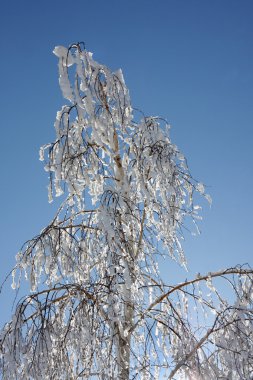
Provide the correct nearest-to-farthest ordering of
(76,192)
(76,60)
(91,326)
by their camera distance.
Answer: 1. (91,326)
2. (76,60)
3. (76,192)

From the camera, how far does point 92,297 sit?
3010mm

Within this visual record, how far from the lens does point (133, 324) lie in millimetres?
3619

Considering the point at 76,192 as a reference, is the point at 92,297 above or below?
below

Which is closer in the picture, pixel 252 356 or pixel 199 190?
pixel 252 356

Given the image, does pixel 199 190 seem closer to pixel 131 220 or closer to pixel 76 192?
pixel 131 220

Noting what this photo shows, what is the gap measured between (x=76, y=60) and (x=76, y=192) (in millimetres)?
1039

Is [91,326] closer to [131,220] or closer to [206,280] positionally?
[131,220]

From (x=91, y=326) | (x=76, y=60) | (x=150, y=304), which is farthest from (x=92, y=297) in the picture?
(x=76, y=60)

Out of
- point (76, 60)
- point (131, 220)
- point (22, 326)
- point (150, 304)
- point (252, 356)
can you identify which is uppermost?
point (76, 60)

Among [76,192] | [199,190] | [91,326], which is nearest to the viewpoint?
[91,326]

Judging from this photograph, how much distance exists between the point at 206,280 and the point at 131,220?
0.85 metres

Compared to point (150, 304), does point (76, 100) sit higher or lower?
higher

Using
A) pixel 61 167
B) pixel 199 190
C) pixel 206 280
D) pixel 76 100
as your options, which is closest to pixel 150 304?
pixel 206 280

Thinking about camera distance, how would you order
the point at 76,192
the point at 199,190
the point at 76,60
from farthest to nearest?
the point at 199,190 < the point at 76,192 < the point at 76,60
